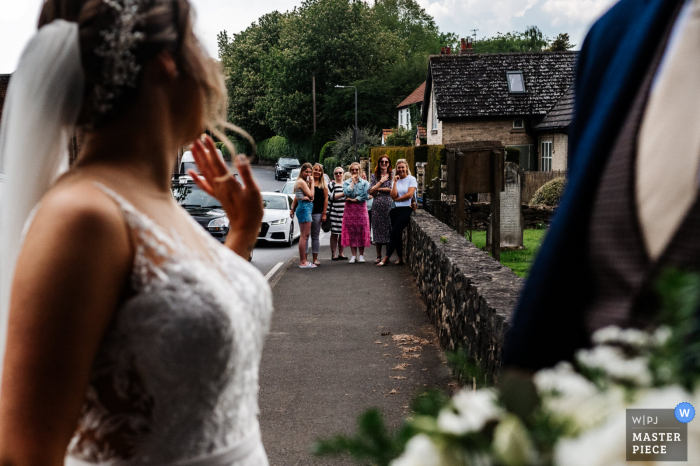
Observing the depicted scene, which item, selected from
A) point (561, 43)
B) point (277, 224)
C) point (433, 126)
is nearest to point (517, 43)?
Result: point (561, 43)

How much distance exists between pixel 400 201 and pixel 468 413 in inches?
534

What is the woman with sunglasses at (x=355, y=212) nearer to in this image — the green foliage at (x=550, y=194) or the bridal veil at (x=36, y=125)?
the green foliage at (x=550, y=194)

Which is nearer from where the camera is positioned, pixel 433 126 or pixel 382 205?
pixel 382 205

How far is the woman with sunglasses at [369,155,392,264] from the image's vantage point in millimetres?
14547

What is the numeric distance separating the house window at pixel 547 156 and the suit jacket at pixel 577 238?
39059 mm

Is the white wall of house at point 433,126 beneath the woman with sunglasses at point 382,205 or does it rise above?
above

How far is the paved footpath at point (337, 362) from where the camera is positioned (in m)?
5.28

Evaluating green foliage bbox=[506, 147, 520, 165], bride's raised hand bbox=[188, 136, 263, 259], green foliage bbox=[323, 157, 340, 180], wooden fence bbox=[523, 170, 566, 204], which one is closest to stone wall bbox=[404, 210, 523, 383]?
bride's raised hand bbox=[188, 136, 263, 259]

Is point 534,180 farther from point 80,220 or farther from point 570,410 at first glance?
point 570,410

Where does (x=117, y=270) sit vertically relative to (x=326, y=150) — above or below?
below

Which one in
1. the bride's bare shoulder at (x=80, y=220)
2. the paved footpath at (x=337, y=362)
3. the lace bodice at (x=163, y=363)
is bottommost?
the paved footpath at (x=337, y=362)

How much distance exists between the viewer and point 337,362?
278 inches

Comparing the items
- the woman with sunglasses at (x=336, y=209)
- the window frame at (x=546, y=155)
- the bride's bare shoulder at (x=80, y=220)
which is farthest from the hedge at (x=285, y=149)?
the bride's bare shoulder at (x=80, y=220)

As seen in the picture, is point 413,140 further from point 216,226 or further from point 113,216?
point 113,216
